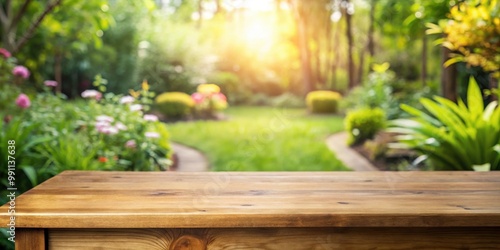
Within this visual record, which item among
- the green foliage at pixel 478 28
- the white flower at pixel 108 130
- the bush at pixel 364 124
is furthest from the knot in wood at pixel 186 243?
the bush at pixel 364 124

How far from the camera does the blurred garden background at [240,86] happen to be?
381 cm

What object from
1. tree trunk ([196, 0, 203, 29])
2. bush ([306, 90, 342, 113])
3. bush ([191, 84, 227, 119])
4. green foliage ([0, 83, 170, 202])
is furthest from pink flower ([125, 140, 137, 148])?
tree trunk ([196, 0, 203, 29])

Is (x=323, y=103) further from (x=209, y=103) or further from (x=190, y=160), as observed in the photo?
(x=190, y=160)

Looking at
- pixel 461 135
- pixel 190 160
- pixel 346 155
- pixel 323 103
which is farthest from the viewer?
pixel 323 103

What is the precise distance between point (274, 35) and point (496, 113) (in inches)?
475

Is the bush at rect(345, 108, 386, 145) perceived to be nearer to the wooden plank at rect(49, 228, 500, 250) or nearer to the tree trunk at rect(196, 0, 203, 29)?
the wooden plank at rect(49, 228, 500, 250)

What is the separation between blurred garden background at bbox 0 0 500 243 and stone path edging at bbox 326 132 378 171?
130 millimetres

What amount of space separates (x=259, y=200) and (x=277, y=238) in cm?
15

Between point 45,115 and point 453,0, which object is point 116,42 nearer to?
point 45,115

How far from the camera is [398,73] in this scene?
1379 centimetres

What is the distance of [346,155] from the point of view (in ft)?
20.9

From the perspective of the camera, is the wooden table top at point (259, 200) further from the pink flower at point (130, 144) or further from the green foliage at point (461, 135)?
the pink flower at point (130, 144)

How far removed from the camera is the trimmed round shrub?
977cm

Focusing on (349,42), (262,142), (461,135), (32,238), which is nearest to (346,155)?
(262,142)
